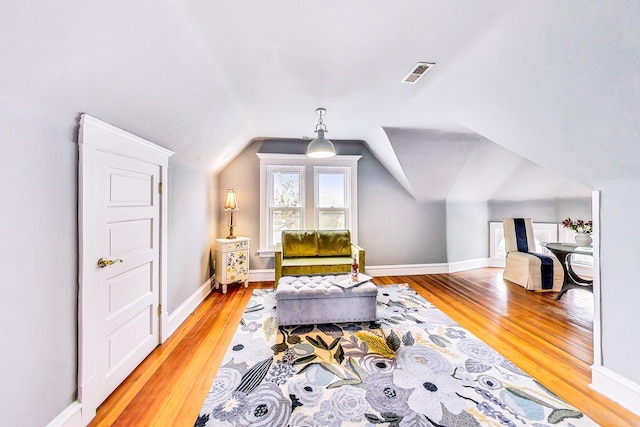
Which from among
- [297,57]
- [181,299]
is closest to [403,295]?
[181,299]

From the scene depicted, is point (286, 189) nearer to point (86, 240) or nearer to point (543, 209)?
point (86, 240)

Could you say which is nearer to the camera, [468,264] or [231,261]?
[231,261]

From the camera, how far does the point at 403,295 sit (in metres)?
3.78

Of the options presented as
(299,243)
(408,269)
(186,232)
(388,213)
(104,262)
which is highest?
(388,213)

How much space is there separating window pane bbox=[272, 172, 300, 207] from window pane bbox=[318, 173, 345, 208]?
436mm

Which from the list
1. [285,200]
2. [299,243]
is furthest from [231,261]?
[285,200]

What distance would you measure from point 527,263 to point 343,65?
414 cm

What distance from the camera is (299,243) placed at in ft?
14.0

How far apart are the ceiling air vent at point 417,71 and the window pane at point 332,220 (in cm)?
281

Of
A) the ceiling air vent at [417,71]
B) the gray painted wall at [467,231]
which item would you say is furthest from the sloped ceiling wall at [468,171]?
the ceiling air vent at [417,71]

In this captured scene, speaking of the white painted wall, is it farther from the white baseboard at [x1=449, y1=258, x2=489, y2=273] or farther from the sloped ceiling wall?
the white baseboard at [x1=449, y1=258, x2=489, y2=273]

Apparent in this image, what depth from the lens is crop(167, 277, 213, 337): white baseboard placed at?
2735mm

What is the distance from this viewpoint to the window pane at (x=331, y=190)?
4789 millimetres

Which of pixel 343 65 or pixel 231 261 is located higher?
pixel 343 65
